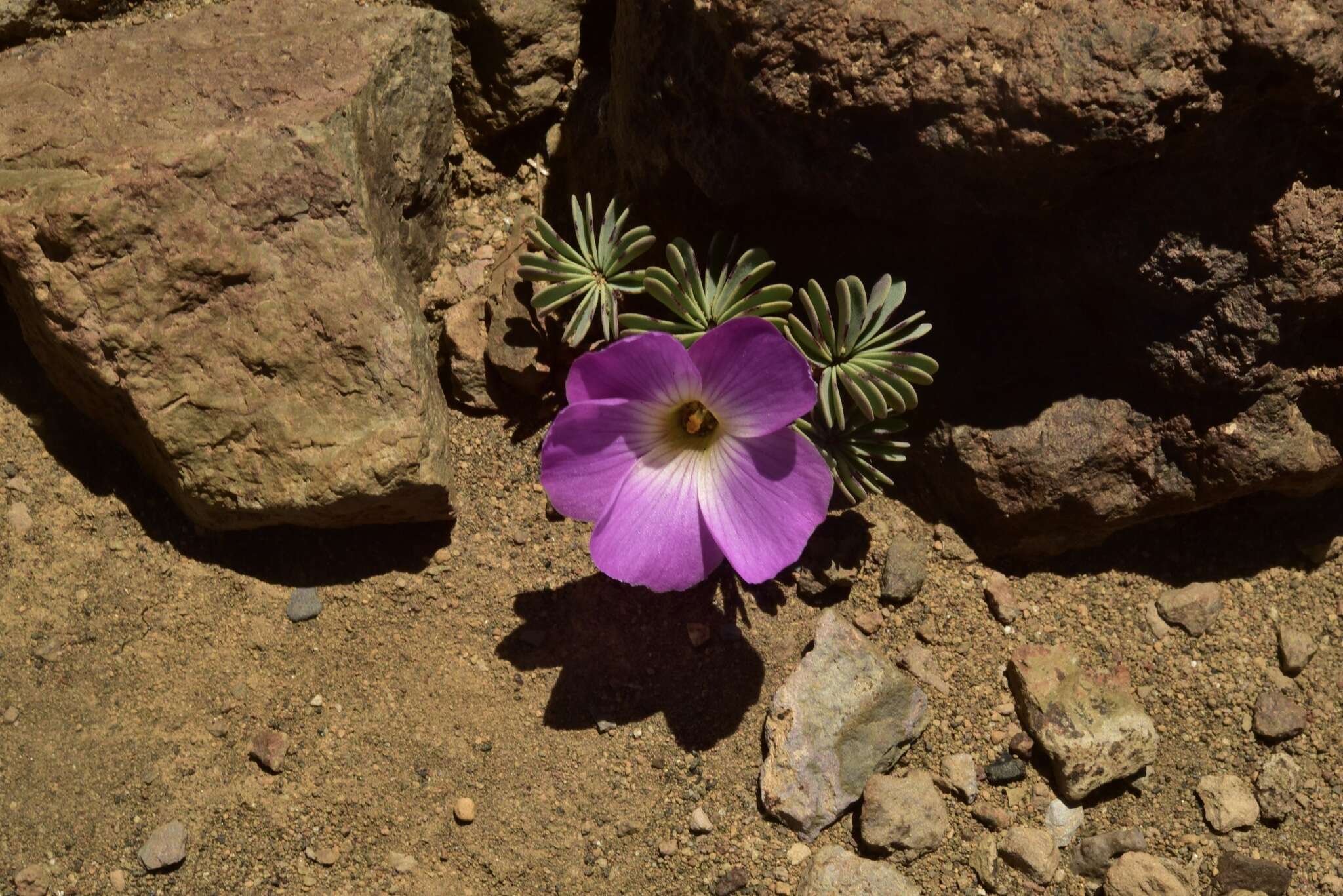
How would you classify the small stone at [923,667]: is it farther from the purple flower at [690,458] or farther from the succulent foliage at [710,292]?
the succulent foliage at [710,292]

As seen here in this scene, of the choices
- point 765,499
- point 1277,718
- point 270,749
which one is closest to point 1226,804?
point 1277,718

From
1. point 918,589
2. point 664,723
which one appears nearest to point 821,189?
point 918,589

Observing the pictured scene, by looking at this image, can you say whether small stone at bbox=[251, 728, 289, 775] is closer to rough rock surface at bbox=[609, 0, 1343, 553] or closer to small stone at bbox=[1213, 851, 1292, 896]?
rough rock surface at bbox=[609, 0, 1343, 553]

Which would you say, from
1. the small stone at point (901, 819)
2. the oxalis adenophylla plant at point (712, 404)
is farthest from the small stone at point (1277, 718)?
the oxalis adenophylla plant at point (712, 404)

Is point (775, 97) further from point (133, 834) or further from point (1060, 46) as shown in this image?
point (133, 834)

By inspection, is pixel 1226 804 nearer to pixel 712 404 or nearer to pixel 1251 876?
pixel 1251 876
